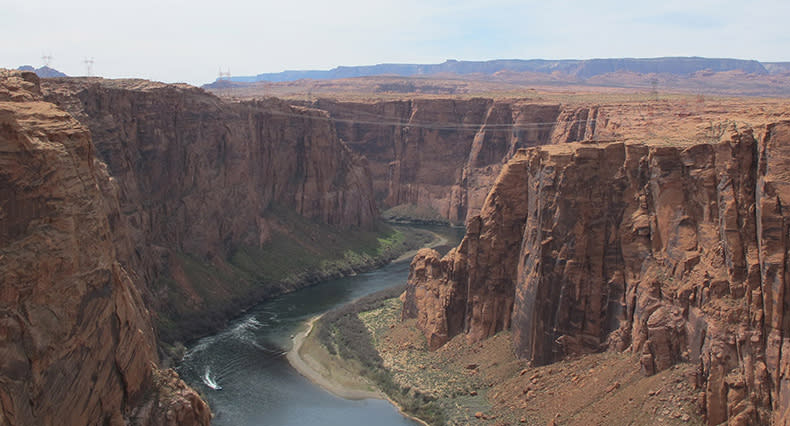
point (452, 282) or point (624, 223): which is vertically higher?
point (624, 223)

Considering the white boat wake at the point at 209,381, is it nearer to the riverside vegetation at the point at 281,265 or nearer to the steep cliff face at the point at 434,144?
the riverside vegetation at the point at 281,265

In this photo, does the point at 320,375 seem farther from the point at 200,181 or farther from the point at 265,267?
the point at 200,181

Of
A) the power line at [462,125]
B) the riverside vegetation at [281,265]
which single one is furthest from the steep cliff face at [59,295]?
the power line at [462,125]

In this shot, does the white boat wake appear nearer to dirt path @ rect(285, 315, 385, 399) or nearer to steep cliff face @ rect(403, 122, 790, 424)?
dirt path @ rect(285, 315, 385, 399)

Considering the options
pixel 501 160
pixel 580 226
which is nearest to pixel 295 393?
pixel 580 226

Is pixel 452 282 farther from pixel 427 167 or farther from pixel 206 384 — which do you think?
pixel 427 167
